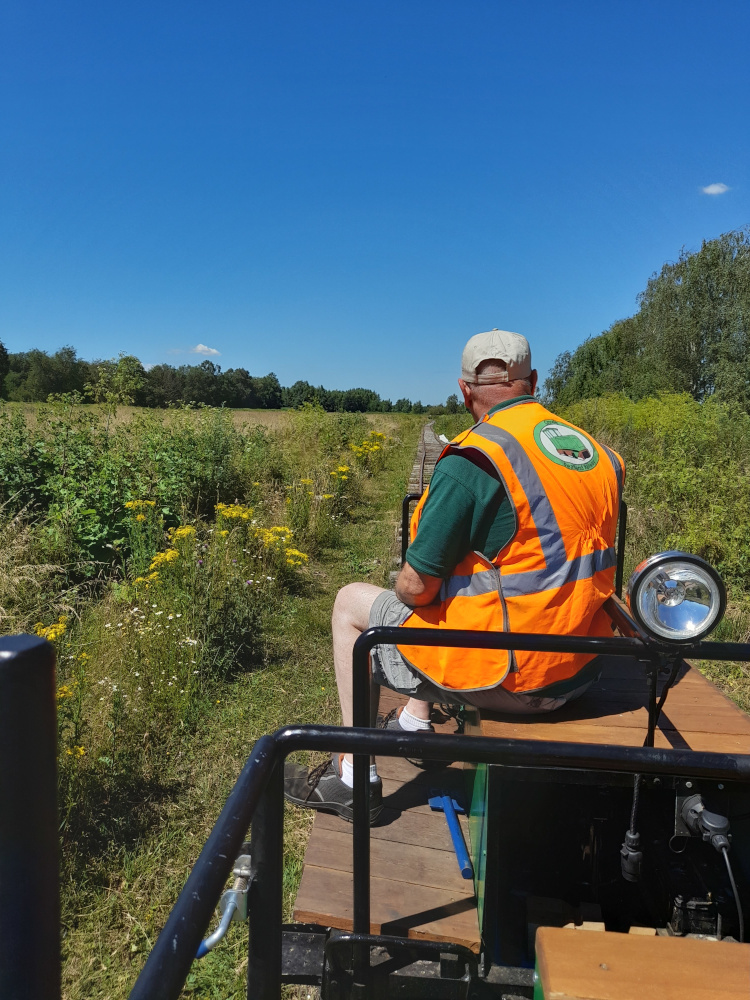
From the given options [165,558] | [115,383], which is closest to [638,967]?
[165,558]

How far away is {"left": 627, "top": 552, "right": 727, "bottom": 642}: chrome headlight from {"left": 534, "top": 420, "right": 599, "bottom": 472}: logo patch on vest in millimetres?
637

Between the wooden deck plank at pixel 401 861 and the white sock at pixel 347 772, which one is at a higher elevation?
the white sock at pixel 347 772

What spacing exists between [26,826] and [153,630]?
3889 mm

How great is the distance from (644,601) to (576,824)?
2.63 feet

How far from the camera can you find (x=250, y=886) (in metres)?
1.09

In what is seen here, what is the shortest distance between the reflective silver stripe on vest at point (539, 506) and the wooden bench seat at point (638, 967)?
106 cm

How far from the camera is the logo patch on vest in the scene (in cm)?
226

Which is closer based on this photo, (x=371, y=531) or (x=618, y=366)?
(x=371, y=531)

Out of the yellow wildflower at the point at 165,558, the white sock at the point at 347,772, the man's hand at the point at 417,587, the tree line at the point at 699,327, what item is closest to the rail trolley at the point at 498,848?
the white sock at the point at 347,772

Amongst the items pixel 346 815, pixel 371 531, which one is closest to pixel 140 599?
pixel 346 815

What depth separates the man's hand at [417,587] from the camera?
2346mm

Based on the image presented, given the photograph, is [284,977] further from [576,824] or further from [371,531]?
[371,531]

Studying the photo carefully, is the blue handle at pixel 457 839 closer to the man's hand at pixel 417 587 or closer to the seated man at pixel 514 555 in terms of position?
the seated man at pixel 514 555

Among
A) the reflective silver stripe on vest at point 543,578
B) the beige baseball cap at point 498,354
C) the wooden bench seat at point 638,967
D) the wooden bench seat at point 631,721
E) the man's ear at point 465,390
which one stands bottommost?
the wooden bench seat at point 638,967
